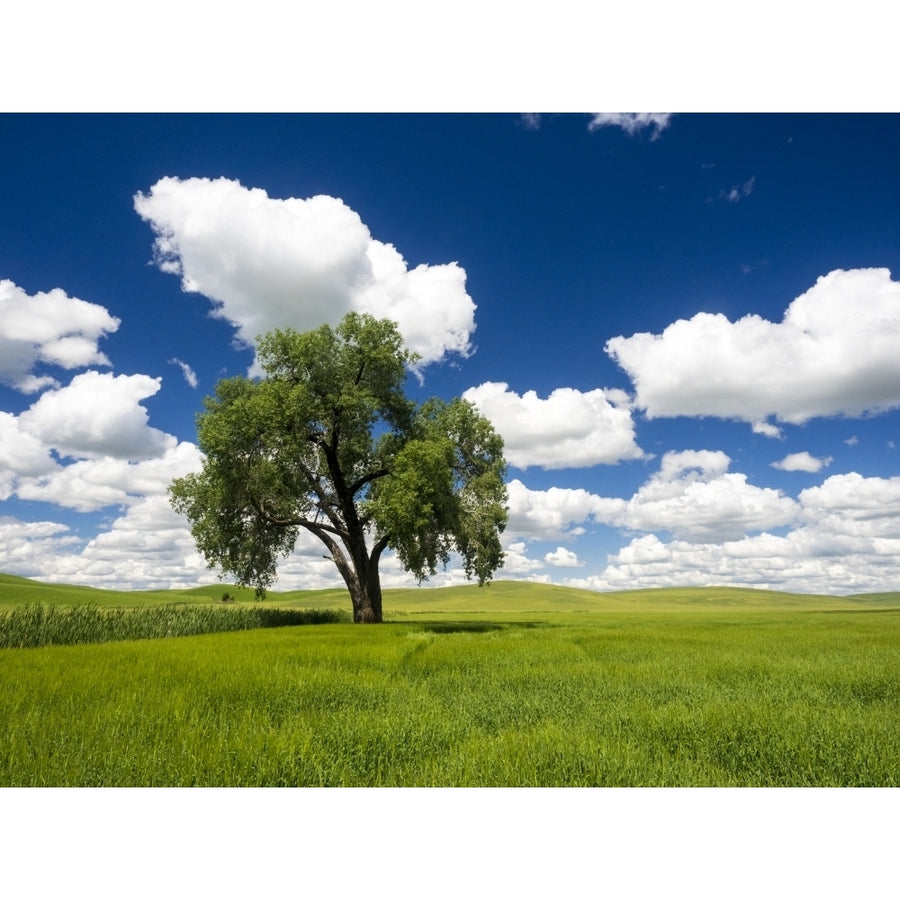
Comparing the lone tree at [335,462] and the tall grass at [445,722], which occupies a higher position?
the lone tree at [335,462]

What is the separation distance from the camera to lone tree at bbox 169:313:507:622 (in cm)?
2872

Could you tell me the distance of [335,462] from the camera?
101 ft

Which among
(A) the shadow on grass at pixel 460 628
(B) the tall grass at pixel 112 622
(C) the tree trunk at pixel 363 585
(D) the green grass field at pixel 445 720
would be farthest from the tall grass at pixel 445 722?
(C) the tree trunk at pixel 363 585

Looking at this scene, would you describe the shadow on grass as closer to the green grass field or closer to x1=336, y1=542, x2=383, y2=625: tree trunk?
x1=336, y1=542, x2=383, y2=625: tree trunk

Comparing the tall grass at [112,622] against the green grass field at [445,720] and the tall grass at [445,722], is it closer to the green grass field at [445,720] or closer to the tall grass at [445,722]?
the green grass field at [445,720]

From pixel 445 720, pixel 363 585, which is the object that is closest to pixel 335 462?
pixel 363 585

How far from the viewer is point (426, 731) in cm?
635

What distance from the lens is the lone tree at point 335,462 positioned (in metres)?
28.7

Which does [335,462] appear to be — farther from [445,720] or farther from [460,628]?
[445,720]

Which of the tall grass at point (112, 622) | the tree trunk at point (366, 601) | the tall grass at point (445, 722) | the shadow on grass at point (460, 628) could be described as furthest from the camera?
the tree trunk at point (366, 601)

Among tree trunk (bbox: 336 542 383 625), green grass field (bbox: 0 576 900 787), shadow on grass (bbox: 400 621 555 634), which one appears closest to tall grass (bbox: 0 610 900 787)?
green grass field (bbox: 0 576 900 787)

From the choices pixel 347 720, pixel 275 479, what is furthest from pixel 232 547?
pixel 347 720

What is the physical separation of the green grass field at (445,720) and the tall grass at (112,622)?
23.3 ft

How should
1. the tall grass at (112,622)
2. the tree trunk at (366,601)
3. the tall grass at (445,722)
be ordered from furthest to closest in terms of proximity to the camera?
the tree trunk at (366,601) → the tall grass at (112,622) → the tall grass at (445,722)
